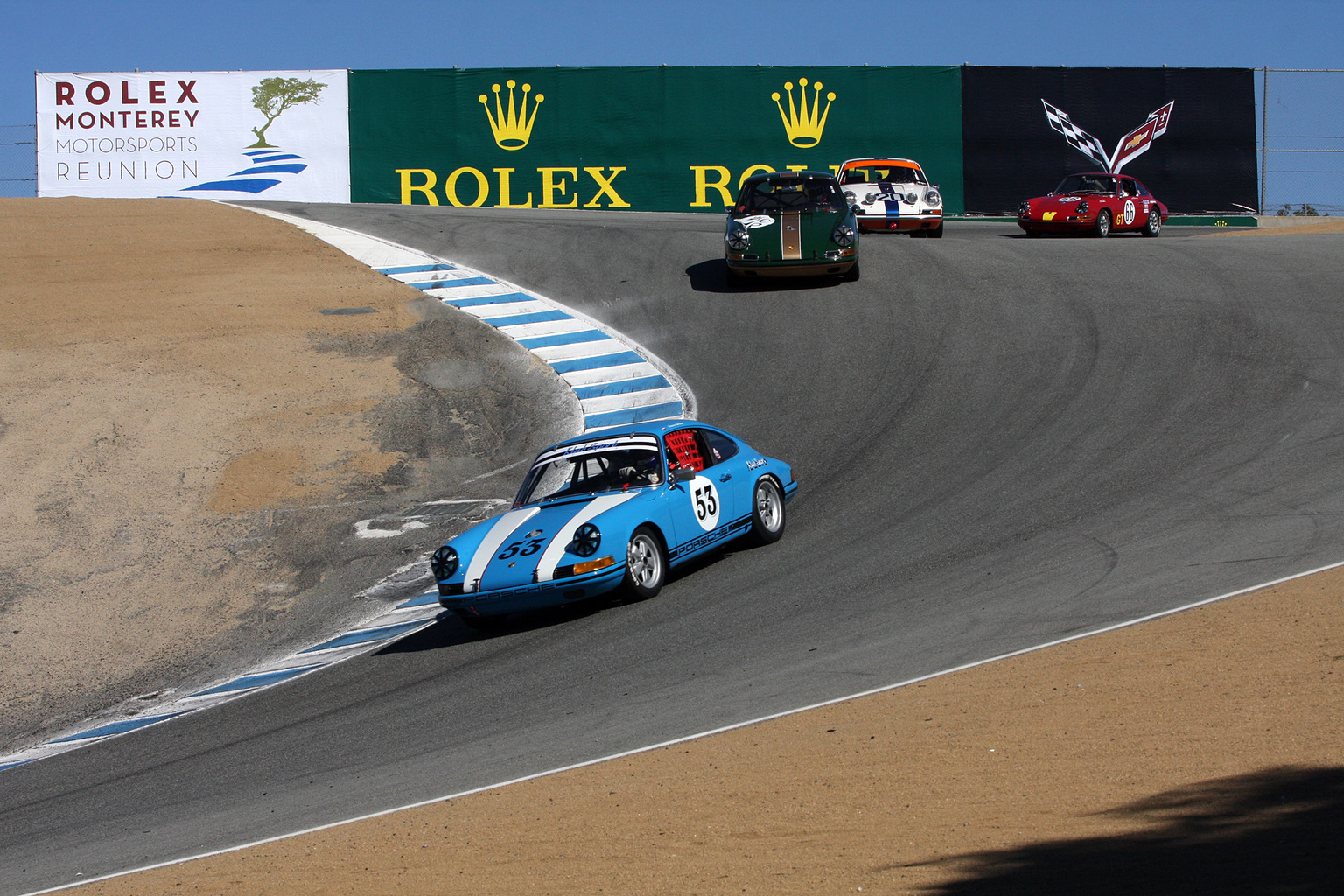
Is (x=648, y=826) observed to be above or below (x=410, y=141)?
below

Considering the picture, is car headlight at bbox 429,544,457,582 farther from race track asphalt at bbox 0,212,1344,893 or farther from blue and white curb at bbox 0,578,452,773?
blue and white curb at bbox 0,578,452,773

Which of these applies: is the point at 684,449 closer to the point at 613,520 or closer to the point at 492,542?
the point at 613,520

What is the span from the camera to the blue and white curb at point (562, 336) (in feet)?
47.9

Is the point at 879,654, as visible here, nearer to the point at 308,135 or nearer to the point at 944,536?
the point at 944,536

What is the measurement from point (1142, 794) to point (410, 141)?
87.8ft

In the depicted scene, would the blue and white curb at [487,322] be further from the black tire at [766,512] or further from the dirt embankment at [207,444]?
the black tire at [766,512]

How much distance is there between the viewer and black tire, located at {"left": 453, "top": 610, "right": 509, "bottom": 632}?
28.7ft

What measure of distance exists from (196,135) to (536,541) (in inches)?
929

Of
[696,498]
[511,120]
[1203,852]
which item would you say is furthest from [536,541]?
[511,120]

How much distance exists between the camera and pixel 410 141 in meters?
28.8

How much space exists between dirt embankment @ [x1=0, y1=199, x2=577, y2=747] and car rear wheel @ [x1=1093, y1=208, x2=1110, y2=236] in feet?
38.7

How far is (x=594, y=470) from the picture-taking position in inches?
380

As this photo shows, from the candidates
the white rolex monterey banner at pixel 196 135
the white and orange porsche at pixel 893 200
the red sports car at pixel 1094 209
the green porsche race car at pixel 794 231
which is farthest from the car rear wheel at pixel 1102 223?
the white rolex monterey banner at pixel 196 135

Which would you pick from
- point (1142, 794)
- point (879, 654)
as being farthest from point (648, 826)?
point (879, 654)
